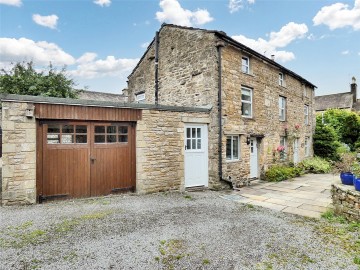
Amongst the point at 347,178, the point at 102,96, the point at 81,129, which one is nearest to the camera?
the point at 347,178

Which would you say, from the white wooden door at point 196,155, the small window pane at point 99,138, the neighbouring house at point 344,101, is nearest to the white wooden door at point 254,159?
the white wooden door at point 196,155

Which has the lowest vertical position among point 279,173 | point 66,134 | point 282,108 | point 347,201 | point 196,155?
point 279,173

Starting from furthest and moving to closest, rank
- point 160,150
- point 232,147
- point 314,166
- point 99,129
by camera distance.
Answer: point 314,166 → point 232,147 → point 160,150 → point 99,129

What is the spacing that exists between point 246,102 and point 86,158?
25.0 ft

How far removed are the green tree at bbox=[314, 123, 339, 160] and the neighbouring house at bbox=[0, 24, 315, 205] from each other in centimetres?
458

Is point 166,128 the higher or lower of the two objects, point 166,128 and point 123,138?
the higher

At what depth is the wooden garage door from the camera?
6.54 metres

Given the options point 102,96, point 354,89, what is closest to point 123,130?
point 102,96

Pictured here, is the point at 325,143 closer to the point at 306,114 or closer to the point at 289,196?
the point at 306,114

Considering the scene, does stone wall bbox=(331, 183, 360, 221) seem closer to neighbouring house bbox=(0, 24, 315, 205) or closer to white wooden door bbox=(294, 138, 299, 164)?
neighbouring house bbox=(0, 24, 315, 205)

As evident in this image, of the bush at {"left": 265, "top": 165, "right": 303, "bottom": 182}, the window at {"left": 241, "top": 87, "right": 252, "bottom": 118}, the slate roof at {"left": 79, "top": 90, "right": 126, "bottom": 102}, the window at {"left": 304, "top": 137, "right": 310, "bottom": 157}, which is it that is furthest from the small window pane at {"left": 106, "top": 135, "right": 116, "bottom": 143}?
the slate roof at {"left": 79, "top": 90, "right": 126, "bottom": 102}

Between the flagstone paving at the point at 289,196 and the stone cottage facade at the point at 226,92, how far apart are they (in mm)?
948

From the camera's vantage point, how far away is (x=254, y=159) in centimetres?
1162

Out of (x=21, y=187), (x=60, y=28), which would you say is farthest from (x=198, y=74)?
(x=60, y=28)
